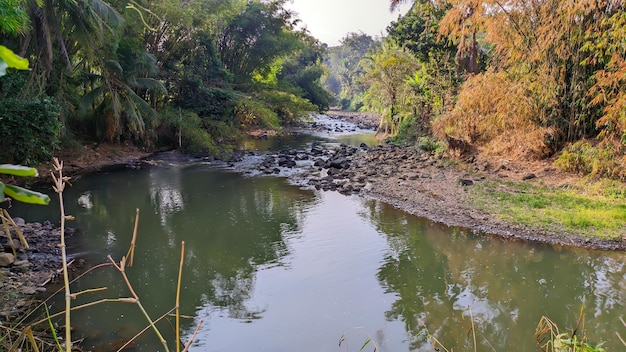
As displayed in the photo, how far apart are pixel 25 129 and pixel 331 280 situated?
824cm

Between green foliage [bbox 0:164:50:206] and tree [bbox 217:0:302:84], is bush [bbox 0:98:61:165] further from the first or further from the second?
tree [bbox 217:0:302:84]

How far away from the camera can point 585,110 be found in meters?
11.6

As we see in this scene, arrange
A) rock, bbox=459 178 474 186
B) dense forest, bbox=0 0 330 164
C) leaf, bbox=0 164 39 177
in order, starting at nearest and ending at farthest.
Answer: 1. leaf, bbox=0 164 39 177
2. dense forest, bbox=0 0 330 164
3. rock, bbox=459 178 474 186

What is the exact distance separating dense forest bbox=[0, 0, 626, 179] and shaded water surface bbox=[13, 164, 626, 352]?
4069 millimetres

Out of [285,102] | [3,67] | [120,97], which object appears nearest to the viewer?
[3,67]

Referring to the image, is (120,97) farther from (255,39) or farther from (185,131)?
(255,39)

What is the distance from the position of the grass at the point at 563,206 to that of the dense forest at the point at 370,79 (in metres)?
0.75

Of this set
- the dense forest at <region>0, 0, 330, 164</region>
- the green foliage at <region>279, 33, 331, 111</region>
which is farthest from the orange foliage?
the green foliage at <region>279, 33, 331, 111</region>

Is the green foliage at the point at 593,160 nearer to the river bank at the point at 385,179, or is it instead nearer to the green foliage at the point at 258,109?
the river bank at the point at 385,179

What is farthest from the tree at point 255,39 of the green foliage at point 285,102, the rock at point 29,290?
the rock at point 29,290

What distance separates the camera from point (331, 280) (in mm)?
6984

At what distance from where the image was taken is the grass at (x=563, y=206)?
8.35 m

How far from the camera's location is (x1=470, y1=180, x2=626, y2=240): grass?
8.35 m

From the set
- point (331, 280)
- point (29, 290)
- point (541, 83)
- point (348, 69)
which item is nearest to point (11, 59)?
point (29, 290)
